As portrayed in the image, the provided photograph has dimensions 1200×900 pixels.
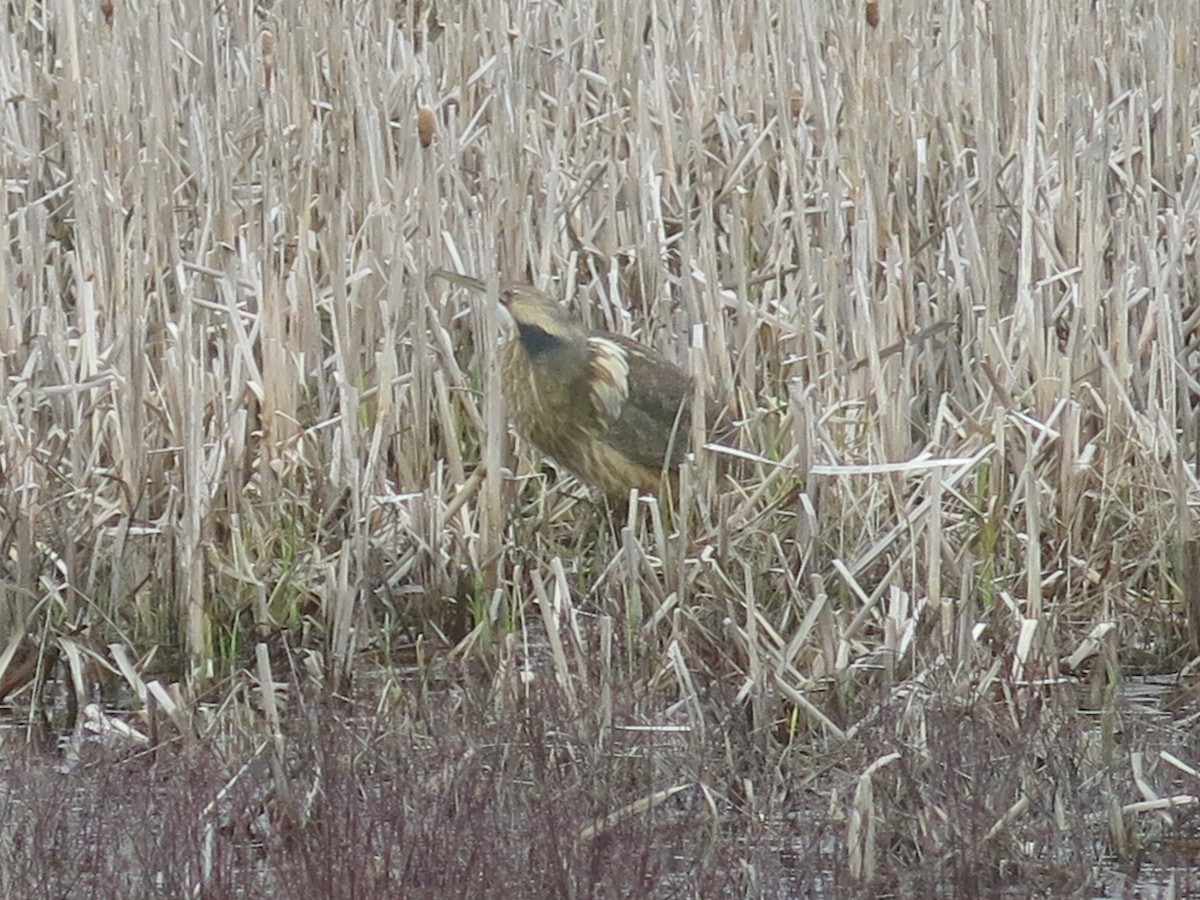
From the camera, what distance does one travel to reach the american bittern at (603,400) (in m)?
4.45

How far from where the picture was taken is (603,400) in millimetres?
4469

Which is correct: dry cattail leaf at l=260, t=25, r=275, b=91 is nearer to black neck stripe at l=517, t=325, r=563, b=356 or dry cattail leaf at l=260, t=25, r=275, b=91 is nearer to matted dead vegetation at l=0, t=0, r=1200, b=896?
matted dead vegetation at l=0, t=0, r=1200, b=896

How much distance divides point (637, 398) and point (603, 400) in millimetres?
71

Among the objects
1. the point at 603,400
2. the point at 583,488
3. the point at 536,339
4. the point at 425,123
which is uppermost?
the point at 425,123

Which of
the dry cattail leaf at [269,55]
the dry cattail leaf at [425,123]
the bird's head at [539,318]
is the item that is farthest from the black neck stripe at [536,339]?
the dry cattail leaf at [269,55]

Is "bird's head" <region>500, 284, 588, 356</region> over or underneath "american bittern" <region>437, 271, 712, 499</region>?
over

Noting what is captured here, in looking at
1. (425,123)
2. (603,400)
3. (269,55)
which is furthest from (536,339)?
(269,55)

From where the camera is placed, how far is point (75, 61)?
4.66 meters

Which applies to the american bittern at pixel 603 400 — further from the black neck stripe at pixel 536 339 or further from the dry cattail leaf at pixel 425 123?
the dry cattail leaf at pixel 425 123

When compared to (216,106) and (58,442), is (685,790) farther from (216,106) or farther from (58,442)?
(216,106)

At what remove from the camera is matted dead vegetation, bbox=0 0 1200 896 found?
113 inches

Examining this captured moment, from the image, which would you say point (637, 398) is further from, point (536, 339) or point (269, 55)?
point (269, 55)

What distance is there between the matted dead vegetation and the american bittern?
0.10m

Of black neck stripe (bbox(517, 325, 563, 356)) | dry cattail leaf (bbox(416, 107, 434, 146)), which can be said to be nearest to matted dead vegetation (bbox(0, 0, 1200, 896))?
dry cattail leaf (bbox(416, 107, 434, 146))
